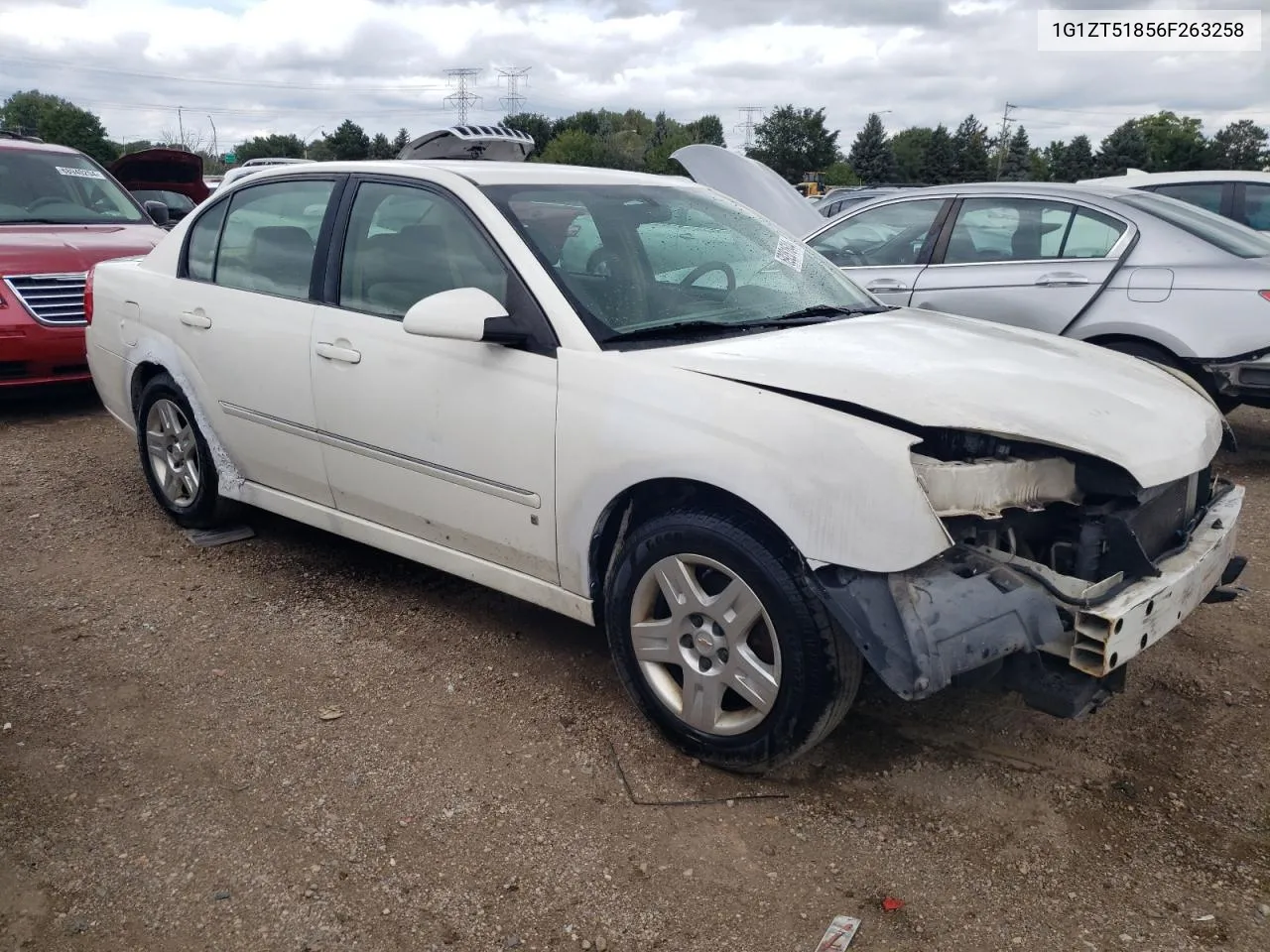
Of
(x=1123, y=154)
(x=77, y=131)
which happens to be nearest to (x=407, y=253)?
(x=77, y=131)

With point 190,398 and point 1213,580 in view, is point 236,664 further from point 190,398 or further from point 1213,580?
point 1213,580

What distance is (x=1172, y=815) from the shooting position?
8.96 feet

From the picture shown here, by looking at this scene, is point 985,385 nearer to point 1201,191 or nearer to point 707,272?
point 707,272

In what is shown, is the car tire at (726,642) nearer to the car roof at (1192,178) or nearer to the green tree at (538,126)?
the car roof at (1192,178)

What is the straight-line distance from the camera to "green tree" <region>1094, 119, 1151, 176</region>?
74.8 m

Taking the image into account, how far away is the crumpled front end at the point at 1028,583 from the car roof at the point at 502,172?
5.86ft

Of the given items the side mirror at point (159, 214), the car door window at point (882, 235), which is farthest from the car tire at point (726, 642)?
the side mirror at point (159, 214)

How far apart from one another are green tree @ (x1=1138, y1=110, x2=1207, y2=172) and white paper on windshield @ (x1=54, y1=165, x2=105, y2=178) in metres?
77.6

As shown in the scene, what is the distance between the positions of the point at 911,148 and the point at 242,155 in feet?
187

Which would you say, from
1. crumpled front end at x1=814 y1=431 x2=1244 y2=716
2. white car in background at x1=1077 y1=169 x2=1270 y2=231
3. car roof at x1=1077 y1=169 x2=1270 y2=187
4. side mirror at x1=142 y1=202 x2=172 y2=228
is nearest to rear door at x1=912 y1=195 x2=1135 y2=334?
car roof at x1=1077 y1=169 x2=1270 y2=187

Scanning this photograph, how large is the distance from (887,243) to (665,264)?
3.61 metres

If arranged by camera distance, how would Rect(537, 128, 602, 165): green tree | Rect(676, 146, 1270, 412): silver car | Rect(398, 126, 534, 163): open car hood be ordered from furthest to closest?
1. Rect(537, 128, 602, 165): green tree
2. Rect(676, 146, 1270, 412): silver car
3. Rect(398, 126, 534, 163): open car hood

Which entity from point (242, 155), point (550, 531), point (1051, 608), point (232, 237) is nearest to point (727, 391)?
point (550, 531)

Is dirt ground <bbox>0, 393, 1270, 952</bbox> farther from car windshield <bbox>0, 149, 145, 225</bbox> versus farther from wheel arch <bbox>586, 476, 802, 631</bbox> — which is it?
car windshield <bbox>0, 149, 145, 225</bbox>
